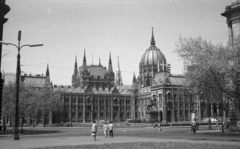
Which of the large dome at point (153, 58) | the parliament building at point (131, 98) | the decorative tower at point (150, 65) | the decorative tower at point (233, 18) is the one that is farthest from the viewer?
the large dome at point (153, 58)

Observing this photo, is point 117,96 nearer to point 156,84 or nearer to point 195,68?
point 156,84

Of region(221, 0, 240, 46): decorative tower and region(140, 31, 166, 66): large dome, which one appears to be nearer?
region(221, 0, 240, 46): decorative tower

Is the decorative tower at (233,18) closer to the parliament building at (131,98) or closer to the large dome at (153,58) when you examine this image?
the parliament building at (131,98)

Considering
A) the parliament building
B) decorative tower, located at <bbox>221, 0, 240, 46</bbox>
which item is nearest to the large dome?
the parliament building

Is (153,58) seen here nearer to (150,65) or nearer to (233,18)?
(150,65)

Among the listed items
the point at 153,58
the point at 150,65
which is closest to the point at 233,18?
the point at 150,65

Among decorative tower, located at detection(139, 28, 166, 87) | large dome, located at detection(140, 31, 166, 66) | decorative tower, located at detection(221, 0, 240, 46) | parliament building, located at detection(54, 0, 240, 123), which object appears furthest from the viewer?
large dome, located at detection(140, 31, 166, 66)

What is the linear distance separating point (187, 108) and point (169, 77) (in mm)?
15633

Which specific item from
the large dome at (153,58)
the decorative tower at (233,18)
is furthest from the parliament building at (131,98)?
the decorative tower at (233,18)

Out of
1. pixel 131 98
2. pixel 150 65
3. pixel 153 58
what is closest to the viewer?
pixel 131 98

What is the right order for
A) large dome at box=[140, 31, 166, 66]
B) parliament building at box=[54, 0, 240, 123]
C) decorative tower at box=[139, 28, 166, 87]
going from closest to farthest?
parliament building at box=[54, 0, 240, 123] → decorative tower at box=[139, 28, 166, 87] → large dome at box=[140, 31, 166, 66]

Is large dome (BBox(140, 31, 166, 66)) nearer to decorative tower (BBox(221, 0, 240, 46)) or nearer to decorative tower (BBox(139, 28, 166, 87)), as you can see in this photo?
decorative tower (BBox(139, 28, 166, 87))

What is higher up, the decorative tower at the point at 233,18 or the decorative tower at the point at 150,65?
the decorative tower at the point at 150,65

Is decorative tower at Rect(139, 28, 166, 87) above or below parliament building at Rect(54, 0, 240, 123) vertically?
above
